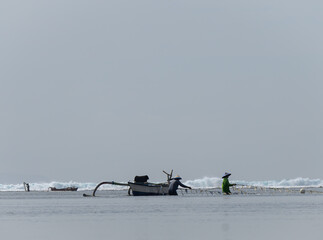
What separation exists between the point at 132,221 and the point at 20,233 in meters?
Result: 6.49

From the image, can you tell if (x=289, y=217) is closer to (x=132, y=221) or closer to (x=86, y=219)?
(x=132, y=221)

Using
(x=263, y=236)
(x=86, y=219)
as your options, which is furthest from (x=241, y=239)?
(x=86, y=219)

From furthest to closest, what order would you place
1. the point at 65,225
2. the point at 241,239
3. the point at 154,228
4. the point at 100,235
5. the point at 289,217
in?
the point at 289,217 → the point at 65,225 → the point at 154,228 → the point at 100,235 → the point at 241,239

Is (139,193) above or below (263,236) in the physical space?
above

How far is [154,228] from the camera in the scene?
1097 inches

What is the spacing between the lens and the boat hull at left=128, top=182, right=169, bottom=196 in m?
71.9

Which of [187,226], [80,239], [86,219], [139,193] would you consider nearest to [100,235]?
[80,239]

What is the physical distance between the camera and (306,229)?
87.5 ft

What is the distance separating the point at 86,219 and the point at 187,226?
7.42m

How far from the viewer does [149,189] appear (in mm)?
72625

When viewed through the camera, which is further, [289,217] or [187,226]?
[289,217]

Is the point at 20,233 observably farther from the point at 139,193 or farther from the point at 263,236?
the point at 139,193

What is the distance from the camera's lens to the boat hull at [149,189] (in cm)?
7188

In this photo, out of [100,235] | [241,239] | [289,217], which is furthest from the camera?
[289,217]
